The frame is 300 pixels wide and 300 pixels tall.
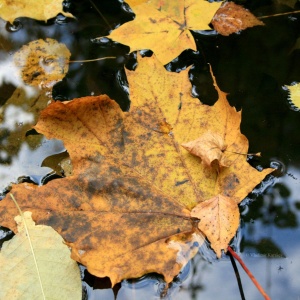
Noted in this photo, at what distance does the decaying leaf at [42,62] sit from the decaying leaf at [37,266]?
60 centimetres

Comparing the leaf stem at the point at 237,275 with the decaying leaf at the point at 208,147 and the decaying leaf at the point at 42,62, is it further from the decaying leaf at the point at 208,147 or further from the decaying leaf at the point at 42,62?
the decaying leaf at the point at 42,62

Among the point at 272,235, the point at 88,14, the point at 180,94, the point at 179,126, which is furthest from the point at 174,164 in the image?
the point at 88,14

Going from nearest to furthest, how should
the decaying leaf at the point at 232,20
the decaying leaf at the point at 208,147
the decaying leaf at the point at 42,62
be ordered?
the decaying leaf at the point at 208,147 → the decaying leaf at the point at 42,62 → the decaying leaf at the point at 232,20

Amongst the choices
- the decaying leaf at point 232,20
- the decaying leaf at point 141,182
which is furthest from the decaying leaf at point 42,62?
the decaying leaf at point 232,20

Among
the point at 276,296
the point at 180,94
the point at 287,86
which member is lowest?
the point at 276,296

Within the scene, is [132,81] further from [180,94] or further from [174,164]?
[174,164]

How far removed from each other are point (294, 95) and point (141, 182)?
0.64 m

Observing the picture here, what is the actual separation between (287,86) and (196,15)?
44 centimetres

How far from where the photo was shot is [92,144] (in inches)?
48.5

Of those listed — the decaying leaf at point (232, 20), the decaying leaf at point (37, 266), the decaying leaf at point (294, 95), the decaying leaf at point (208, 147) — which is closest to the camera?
the decaying leaf at point (37, 266)

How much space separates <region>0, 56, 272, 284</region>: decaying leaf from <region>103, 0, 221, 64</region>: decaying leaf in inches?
9.9

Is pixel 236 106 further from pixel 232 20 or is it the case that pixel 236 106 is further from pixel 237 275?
pixel 237 275

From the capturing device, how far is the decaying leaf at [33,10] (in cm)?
172

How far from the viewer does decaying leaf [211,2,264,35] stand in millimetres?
1683
